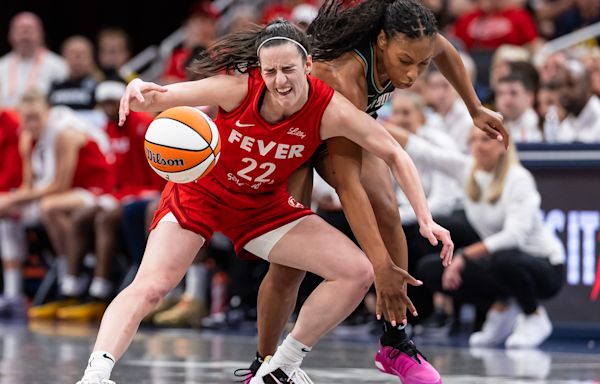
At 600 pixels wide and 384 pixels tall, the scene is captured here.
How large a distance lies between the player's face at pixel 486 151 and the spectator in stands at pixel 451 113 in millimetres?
1089

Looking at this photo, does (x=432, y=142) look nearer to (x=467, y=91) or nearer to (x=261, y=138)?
(x=467, y=91)

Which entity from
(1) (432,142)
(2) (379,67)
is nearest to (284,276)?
(2) (379,67)

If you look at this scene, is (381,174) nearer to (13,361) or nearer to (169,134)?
(169,134)

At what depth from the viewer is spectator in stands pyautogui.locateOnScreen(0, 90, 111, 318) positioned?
970 cm

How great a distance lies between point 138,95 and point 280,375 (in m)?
1.33

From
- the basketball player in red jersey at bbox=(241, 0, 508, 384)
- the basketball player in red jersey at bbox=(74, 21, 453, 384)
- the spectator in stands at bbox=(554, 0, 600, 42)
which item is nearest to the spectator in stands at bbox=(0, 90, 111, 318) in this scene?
the spectator in stands at bbox=(554, 0, 600, 42)

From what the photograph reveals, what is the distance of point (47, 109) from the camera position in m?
9.81

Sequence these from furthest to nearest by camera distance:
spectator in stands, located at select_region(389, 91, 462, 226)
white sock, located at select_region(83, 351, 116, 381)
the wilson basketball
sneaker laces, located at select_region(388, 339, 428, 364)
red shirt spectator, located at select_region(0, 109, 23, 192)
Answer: red shirt spectator, located at select_region(0, 109, 23, 192) → spectator in stands, located at select_region(389, 91, 462, 226) → sneaker laces, located at select_region(388, 339, 428, 364) → the wilson basketball → white sock, located at select_region(83, 351, 116, 381)

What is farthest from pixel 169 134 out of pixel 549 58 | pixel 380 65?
pixel 549 58

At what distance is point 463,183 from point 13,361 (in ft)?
10.3

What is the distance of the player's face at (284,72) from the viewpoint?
4.36m

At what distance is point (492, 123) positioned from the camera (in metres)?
5.09

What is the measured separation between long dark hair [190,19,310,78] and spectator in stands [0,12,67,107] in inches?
283

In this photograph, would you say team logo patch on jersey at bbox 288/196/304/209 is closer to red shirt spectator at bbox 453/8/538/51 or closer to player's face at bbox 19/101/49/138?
player's face at bbox 19/101/49/138
